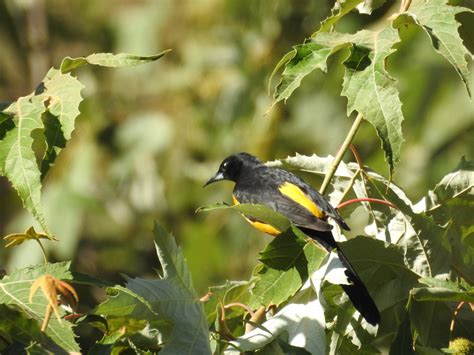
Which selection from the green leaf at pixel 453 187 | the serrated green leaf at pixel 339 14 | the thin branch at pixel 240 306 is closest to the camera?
the thin branch at pixel 240 306

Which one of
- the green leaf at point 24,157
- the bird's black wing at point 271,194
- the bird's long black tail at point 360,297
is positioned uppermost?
the green leaf at point 24,157

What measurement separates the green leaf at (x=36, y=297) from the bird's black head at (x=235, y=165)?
206 cm

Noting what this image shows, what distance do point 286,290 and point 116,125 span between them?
5.99 m

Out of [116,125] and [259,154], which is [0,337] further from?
[116,125]

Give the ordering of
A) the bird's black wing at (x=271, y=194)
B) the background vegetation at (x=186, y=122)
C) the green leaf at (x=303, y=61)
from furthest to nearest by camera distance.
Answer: the background vegetation at (x=186, y=122)
the bird's black wing at (x=271, y=194)
the green leaf at (x=303, y=61)

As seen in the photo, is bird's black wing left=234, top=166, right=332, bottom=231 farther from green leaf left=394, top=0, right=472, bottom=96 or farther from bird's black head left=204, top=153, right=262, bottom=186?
green leaf left=394, top=0, right=472, bottom=96

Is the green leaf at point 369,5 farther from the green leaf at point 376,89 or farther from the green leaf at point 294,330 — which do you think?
the green leaf at point 294,330

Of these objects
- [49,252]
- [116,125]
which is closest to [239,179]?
[49,252]

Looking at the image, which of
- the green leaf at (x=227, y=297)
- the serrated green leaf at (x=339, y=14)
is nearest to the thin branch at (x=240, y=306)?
the green leaf at (x=227, y=297)

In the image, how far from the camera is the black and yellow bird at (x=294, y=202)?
98.3 inches

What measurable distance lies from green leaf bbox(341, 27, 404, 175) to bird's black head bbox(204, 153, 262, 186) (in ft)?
6.13

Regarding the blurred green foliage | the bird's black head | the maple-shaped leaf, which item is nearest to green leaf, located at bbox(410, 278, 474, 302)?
the maple-shaped leaf

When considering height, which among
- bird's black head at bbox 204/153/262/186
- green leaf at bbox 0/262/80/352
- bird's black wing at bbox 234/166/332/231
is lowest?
bird's black head at bbox 204/153/262/186

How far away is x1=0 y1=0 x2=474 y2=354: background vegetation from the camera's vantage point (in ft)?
23.3
